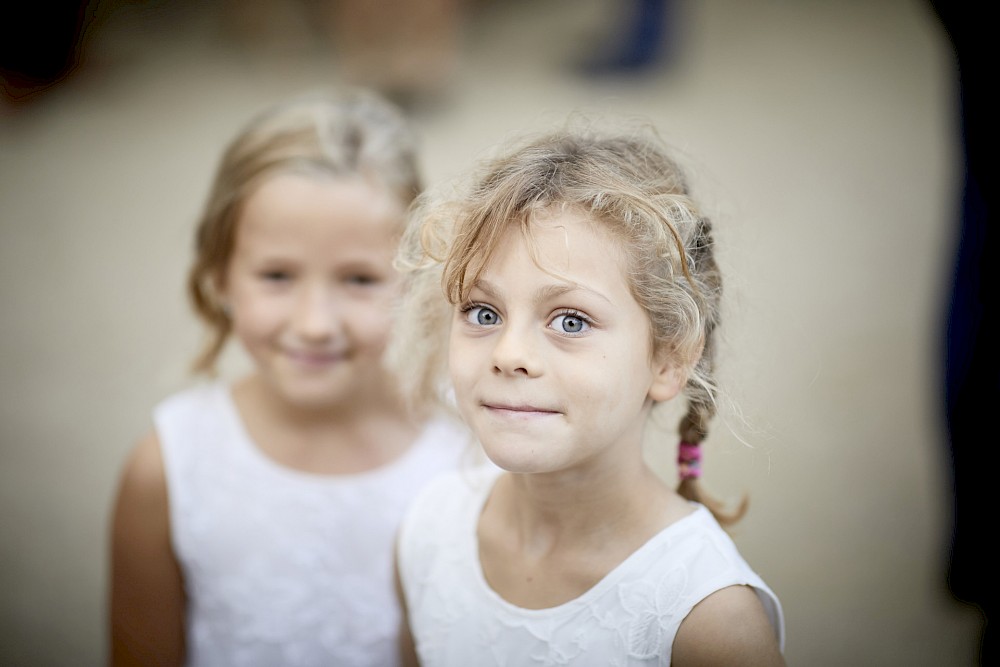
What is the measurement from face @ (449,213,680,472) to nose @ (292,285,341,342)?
0.56 meters

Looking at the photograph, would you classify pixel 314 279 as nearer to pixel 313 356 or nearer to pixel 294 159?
pixel 313 356

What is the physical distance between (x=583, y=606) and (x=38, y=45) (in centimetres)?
553

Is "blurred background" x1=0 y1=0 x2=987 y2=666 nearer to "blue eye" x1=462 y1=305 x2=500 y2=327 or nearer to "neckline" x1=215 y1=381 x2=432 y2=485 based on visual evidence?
"blue eye" x1=462 y1=305 x2=500 y2=327

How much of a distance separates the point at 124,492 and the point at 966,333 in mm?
2126

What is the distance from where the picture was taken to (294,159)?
1748 mm

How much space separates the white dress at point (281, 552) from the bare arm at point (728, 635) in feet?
2.57

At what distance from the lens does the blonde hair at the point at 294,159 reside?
1766 millimetres

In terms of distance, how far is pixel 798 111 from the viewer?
515 cm

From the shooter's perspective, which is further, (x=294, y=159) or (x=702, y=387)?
(x=294, y=159)

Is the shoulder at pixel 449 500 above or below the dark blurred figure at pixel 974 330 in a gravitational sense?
below

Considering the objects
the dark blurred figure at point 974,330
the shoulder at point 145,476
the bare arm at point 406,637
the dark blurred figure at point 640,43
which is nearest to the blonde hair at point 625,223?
the bare arm at point 406,637

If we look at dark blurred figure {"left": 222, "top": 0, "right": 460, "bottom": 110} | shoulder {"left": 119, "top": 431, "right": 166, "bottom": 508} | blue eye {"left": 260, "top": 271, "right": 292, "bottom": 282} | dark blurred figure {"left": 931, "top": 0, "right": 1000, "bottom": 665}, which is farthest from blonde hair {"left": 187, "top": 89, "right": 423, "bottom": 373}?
dark blurred figure {"left": 222, "top": 0, "right": 460, "bottom": 110}

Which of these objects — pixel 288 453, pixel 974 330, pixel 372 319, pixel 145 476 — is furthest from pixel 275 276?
pixel 974 330

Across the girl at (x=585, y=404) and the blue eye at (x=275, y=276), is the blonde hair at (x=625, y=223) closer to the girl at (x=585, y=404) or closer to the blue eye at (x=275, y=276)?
the girl at (x=585, y=404)
